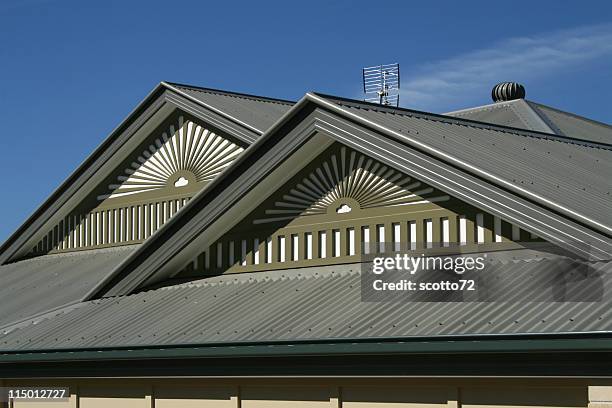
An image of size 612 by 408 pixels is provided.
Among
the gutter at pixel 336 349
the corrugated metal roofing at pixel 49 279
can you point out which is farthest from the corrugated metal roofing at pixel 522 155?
the corrugated metal roofing at pixel 49 279

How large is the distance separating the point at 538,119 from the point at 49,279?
1139 centimetres

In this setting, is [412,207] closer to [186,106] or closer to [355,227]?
[355,227]

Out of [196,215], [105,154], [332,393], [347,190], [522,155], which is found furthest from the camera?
[105,154]

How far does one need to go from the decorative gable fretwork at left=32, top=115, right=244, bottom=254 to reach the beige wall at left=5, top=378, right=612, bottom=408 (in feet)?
19.2

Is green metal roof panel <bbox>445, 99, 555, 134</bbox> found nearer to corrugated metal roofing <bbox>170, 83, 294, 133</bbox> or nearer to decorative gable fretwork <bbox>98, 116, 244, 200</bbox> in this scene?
corrugated metal roofing <bbox>170, 83, 294, 133</bbox>

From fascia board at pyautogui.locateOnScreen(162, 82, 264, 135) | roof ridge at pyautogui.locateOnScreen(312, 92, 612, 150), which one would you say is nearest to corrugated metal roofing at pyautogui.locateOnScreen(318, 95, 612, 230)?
roof ridge at pyautogui.locateOnScreen(312, 92, 612, 150)

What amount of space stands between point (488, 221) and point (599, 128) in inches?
587

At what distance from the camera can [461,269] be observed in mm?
15438

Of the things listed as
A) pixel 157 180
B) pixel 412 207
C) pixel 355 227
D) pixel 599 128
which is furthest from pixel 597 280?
pixel 599 128

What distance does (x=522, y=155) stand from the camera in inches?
680

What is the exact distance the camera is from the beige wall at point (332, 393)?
505 inches

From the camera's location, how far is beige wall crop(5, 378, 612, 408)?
42.1 feet

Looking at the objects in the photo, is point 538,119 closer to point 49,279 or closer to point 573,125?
point 573,125

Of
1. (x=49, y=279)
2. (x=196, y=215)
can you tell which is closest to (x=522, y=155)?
(x=196, y=215)
